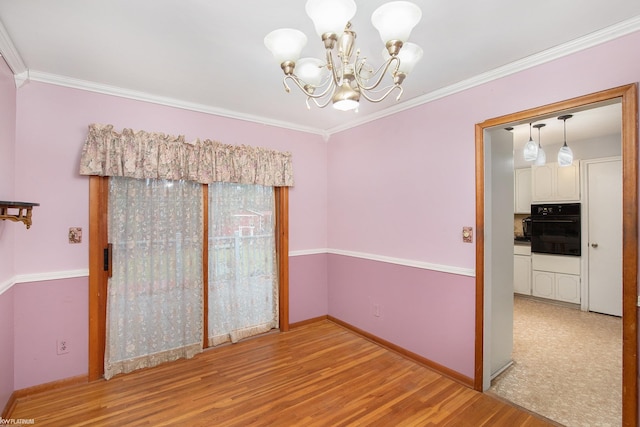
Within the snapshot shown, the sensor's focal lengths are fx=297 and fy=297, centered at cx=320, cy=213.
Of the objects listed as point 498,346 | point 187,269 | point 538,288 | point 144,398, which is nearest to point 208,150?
point 187,269

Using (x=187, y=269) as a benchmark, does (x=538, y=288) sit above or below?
below

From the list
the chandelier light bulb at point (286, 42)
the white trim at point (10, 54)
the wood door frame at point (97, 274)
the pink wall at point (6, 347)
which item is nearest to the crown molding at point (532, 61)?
the chandelier light bulb at point (286, 42)

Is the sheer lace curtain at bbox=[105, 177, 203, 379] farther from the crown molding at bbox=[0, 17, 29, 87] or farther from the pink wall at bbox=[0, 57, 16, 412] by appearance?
the crown molding at bbox=[0, 17, 29, 87]

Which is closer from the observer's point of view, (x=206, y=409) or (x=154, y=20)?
(x=154, y=20)

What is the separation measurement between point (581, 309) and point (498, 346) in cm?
297

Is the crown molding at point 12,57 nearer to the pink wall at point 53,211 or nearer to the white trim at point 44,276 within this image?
the pink wall at point 53,211

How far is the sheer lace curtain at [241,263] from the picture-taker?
10.8 ft

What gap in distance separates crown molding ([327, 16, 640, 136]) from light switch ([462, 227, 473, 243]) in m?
1.23

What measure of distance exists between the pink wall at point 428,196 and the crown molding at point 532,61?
38 mm

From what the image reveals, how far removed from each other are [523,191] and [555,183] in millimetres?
566

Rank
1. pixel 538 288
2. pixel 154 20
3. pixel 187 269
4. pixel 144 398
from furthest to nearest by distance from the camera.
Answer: pixel 538 288
pixel 187 269
pixel 144 398
pixel 154 20

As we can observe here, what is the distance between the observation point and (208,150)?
3168mm

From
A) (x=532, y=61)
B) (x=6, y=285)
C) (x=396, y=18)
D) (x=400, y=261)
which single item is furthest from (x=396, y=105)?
(x=6, y=285)

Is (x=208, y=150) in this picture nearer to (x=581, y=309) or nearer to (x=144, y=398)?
(x=144, y=398)
